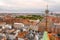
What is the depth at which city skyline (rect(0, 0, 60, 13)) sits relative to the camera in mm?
1777

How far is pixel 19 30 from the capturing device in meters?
1.79

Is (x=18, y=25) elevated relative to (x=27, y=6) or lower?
lower

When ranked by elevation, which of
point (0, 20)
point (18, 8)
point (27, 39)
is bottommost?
point (27, 39)

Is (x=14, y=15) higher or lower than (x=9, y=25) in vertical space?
A: higher

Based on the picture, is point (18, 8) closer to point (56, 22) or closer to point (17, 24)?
point (17, 24)

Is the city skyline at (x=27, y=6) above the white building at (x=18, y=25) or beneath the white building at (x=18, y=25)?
above

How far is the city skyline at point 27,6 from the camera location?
178 centimetres

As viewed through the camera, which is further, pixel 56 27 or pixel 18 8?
pixel 18 8

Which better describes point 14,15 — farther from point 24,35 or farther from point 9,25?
point 24,35

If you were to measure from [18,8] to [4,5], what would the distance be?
0.63ft

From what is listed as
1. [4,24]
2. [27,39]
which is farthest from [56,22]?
[4,24]

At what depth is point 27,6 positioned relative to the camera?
184cm

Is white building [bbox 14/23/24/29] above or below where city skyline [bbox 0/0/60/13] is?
below

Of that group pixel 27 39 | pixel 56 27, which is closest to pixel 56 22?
pixel 56 27
